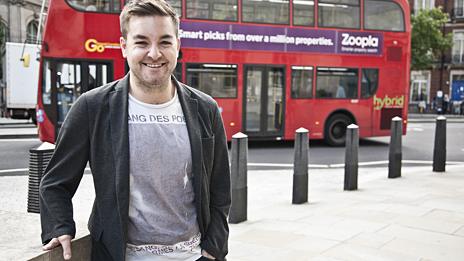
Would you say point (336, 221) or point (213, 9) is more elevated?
point (213, 9)

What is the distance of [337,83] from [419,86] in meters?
32.7

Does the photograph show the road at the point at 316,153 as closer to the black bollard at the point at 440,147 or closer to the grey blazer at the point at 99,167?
the black bollard at the point at 440,147

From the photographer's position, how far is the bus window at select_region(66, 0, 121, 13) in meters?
10.5

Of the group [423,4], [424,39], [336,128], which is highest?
[423,4]

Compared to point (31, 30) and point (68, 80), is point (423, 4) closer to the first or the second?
point (31, 30)

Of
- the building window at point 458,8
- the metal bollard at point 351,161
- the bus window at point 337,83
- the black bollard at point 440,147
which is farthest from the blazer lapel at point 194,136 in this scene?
the building window at point 458,8

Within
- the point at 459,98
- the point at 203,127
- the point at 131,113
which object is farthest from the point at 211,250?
the point at 459,98

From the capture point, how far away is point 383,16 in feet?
42.9

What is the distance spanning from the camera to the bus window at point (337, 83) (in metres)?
12.8

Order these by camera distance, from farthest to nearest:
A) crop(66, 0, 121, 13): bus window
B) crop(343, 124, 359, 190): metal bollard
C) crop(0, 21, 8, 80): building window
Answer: crop(0, 21, 8, 80): building window
crop(66, 0, 121, 13): bus window
crop(343, 124, 359, 190): metal bollard

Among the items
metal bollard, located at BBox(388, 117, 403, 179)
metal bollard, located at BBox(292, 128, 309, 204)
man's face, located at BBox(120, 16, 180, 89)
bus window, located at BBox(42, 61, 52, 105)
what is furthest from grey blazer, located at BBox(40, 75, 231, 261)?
bus window, located at BBox(42, 61, 52, 105)

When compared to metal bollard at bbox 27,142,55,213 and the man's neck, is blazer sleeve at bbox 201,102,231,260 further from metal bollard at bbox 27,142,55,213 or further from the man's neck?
metal bollard at bbox 27,142,55,213

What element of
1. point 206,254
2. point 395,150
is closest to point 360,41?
point 395,150

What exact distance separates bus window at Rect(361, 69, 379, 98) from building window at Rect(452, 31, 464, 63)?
3183cm
